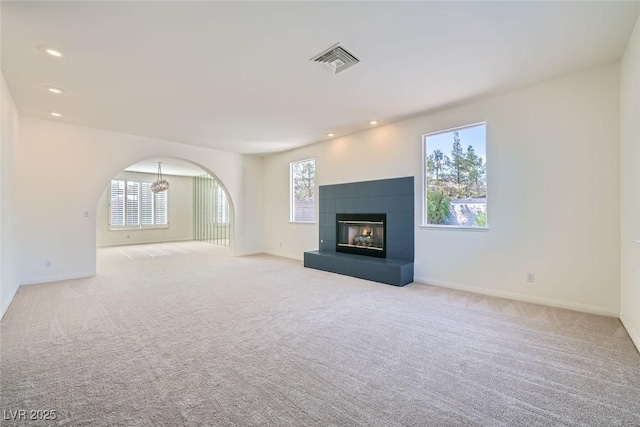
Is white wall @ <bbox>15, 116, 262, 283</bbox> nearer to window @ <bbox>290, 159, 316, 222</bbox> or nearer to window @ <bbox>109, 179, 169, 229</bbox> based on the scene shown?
window @ <bbox>290, 159, 316, 222</bbox>

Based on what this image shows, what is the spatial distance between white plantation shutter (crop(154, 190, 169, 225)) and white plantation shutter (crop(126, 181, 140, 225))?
2.04ft

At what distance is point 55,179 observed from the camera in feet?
16.5

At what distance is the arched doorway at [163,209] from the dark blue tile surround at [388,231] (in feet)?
16.7

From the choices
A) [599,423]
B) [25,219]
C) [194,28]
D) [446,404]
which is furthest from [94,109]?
[599,423]

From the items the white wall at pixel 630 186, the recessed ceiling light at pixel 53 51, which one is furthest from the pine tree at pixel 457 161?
the recessed ceiling light at pixel 53 51

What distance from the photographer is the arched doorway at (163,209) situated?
10023 mm

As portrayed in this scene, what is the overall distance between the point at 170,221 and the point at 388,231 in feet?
32.0

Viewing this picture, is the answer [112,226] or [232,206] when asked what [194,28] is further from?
[112,226]

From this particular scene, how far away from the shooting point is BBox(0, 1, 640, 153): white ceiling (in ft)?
7.47

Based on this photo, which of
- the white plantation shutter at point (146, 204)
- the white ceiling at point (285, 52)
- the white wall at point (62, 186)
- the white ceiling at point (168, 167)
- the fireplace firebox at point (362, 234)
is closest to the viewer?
the white ceiling at point (285, 52)

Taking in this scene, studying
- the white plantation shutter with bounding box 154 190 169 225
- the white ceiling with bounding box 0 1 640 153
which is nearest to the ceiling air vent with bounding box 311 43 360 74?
the white ceiling with bounding box 0 1 640 153

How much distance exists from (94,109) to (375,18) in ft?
14.6

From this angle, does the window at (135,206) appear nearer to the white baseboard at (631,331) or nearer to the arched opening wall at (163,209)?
the arched opening wall at (163,209)

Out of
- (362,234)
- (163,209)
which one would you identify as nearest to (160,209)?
(163,209)
